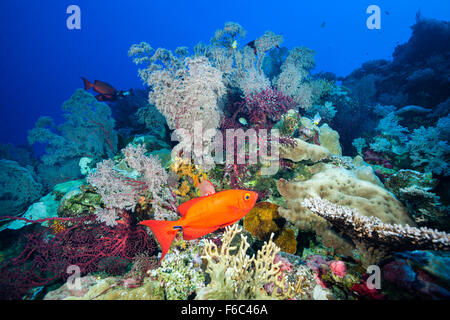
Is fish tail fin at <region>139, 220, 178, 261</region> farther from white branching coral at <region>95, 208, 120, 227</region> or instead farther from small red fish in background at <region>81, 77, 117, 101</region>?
small red fish in background at <region>81, 77, 117, 101</region>

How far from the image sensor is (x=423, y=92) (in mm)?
9219

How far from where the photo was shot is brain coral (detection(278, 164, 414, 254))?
10.4 feet

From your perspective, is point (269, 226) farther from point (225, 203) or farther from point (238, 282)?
point (225, 203)

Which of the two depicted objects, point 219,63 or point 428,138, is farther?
point 219,63

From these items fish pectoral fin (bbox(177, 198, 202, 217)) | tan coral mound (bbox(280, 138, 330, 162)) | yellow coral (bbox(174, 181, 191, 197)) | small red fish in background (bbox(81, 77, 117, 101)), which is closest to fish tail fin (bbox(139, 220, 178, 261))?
fish pectoral fin (bbox(177, 198, 202, 217))

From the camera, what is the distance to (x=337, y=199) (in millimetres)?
3424

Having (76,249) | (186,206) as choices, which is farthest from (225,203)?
(76,249)

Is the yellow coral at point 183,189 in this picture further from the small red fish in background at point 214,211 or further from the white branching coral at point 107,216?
the small red fish in background at point 214,211

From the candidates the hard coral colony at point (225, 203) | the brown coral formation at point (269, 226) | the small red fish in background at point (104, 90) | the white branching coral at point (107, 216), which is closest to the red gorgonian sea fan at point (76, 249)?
the hard coral colony at point (225, 203)

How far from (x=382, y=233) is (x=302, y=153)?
209 cm
